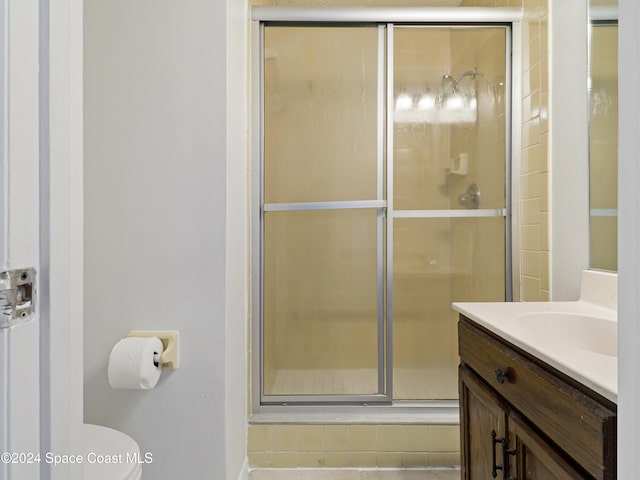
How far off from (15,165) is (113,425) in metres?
1.27

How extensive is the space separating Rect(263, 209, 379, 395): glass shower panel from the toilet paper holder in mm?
635

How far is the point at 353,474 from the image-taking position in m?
1.82

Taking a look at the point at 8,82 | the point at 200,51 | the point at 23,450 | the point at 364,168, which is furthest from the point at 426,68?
the point at 23,450

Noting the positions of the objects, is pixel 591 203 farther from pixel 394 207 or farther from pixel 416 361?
pixel 416 361

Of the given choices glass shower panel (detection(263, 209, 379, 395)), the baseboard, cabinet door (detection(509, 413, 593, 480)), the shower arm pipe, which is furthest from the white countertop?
the shower arm pipe

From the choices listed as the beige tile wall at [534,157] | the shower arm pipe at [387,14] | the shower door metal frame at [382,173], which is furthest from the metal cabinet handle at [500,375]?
the shower arm pipe at [387,14]

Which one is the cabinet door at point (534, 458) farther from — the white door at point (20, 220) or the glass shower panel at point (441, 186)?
the glass shower panel at point (441, 186)

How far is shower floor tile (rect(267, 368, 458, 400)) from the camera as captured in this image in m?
1.98

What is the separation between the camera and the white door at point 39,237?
1.35ft

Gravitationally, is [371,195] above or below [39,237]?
above

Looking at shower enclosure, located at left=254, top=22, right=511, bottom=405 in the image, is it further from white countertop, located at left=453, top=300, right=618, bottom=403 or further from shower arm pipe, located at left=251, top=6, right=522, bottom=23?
white countertop, located at left=453, top=300, right=618, bottom=403

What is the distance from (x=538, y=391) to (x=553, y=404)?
A: 0.19 ft

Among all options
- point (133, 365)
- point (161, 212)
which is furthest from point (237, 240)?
point (133, 365)

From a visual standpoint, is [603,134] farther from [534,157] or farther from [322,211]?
[322,211]
